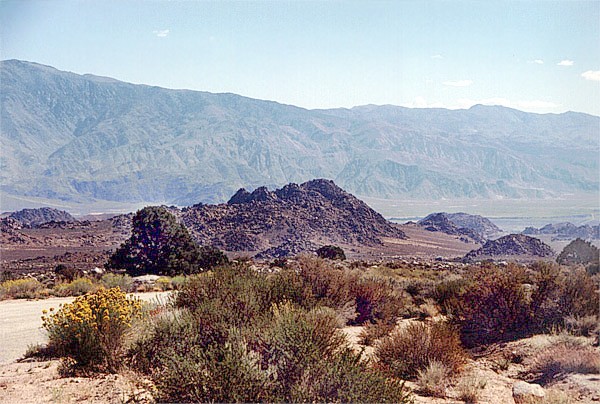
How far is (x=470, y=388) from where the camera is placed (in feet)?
26.3

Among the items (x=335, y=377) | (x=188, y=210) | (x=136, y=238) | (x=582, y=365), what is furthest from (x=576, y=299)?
(x=188, y=210)

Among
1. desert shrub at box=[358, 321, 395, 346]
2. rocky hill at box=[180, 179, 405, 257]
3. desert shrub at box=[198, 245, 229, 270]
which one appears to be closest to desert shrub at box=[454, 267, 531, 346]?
desert shrub at box=[358, 321, 395, 346]

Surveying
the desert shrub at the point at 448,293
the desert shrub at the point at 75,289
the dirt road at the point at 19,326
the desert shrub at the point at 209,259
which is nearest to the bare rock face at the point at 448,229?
the desert shrub at the point at 209,259

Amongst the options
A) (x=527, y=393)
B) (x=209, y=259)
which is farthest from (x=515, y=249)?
(x=527, y=393)

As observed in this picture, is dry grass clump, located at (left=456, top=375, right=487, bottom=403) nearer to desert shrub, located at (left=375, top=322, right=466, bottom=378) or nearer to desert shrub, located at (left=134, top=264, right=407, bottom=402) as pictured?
desert shrub, located at (left=375, top=322, right=466, bottom=378)

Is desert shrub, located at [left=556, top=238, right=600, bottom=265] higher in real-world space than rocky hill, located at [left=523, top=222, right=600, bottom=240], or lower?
higher

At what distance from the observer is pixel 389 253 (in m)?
75.2

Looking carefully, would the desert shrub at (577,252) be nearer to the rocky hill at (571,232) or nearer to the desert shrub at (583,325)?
the desert shrub at (583,325)

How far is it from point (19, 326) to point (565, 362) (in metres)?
11.5

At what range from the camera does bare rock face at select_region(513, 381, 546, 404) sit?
7695 millimetres

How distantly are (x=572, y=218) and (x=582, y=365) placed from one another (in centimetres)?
19835

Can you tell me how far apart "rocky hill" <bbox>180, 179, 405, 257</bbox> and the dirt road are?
49.4 metres

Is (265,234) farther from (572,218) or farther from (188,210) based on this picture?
(572,218)

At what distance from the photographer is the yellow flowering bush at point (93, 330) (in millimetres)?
8102
